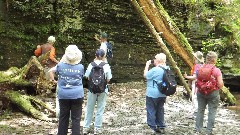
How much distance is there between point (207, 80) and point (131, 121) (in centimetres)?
222

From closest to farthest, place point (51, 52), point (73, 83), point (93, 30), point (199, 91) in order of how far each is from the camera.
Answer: point (73, 83) → point (199, 91) → point (51, 52) → point (93, 30)

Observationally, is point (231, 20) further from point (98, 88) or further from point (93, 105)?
point (98, 88)

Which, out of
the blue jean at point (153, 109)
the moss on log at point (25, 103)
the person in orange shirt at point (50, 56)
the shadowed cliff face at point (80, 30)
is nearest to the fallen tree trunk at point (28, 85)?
the moss on log at point (25, 103)

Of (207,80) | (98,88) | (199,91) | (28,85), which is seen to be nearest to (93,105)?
(98,88)

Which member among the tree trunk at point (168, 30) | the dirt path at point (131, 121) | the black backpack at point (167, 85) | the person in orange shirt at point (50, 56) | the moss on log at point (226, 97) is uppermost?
the tree trunk at point (168, 30)

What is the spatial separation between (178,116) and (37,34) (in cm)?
626

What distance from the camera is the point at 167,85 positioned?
6492 mm

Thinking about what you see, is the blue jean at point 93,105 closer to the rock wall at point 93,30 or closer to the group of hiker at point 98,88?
the group of hiker at point 98,88

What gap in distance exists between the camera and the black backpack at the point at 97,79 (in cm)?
609

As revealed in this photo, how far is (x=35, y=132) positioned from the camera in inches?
259

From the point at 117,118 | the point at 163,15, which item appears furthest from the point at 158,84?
the point at 163,15

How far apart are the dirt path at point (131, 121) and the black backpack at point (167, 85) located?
94 centimetres

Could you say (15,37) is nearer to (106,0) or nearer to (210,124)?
(106,0)

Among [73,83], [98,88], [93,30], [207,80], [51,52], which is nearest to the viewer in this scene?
[73,83]
